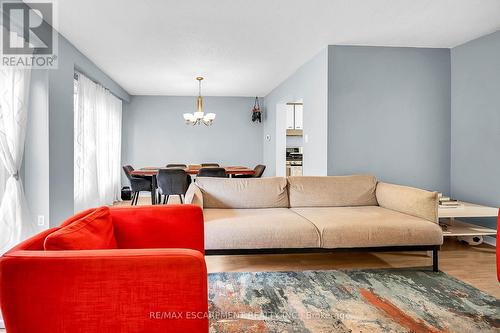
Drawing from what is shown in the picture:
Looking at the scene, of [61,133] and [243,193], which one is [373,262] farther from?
[61,133]

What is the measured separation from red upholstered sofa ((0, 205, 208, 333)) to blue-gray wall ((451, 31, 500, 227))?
397 cm

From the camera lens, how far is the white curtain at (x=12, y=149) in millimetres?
3066

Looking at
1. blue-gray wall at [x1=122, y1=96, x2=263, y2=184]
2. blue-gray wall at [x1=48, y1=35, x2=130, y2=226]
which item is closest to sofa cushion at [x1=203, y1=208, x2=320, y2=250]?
blue-gray wall at [x1=48, y1=35, x2=130, y2=226]

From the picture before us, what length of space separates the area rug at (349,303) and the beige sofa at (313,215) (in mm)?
228

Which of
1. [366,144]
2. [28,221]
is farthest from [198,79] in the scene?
[28,221]

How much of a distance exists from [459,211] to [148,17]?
12.3 feet

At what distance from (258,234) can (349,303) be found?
82cm

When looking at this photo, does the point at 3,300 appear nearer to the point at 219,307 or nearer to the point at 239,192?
the point at 219,307

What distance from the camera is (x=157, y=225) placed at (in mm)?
1790

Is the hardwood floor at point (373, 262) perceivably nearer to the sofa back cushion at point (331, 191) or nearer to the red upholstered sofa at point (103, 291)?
the sofa back cushion at point (331, 191)

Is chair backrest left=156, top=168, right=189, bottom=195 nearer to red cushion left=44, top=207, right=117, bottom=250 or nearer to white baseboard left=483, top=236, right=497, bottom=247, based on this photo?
red cushion left=44, top=207, right=117, bottom=250

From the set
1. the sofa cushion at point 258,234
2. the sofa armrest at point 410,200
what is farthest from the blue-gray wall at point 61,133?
the sofa armrest at point 410,200

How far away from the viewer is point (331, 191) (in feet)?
11.4

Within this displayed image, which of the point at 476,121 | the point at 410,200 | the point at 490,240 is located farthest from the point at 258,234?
the point at 476,121
